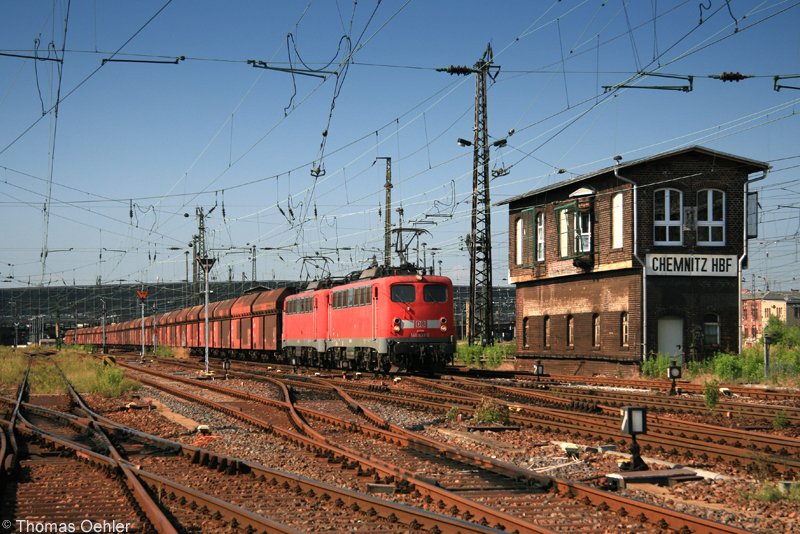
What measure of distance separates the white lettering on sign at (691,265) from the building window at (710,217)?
23.2 inches

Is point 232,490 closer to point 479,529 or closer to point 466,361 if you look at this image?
point 479,529

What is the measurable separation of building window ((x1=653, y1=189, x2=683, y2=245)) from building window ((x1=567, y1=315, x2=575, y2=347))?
5181 mm

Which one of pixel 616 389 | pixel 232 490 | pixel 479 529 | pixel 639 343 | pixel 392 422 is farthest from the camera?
pixel 639 343

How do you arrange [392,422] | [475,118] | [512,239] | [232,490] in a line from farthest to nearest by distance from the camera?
[512,239], [475,118], [392,422], [232,490]

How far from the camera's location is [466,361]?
38.6 m

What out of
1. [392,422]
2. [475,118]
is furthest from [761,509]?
[475,118]

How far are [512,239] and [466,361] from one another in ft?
18.3

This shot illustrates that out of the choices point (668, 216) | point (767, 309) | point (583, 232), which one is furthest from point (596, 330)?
point (767, 309)

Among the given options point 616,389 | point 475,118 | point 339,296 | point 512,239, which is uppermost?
point 475,118

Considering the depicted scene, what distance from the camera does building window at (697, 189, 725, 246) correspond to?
30422 mm

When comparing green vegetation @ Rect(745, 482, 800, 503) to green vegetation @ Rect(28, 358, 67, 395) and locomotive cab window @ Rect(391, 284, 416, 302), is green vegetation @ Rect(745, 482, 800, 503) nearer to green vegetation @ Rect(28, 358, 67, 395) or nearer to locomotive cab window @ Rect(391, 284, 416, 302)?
locomotive cab window @ Rect(391, 284, 416, 302)

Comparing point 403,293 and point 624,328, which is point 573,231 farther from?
point 403,293

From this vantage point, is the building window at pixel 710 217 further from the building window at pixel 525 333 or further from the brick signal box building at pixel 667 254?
the building window at pixel 525 333

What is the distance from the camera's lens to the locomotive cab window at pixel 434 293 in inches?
1171
